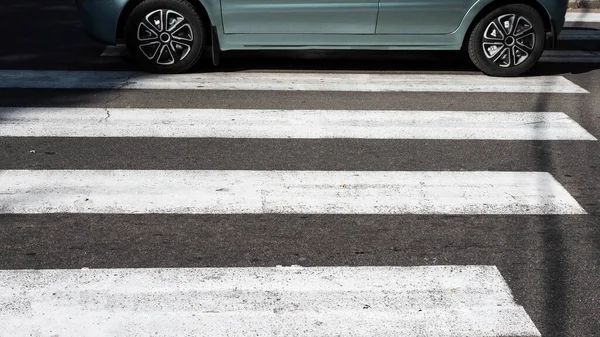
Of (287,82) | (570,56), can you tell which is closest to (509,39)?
(570,56)

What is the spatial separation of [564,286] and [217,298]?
1621 millimetres

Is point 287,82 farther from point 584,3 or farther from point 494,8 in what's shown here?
point 584,3

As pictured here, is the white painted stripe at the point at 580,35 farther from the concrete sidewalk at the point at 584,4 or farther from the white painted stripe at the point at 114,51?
the white painted stripe at the point at 114,51

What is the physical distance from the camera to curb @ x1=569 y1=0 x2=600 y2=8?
13.7 meters

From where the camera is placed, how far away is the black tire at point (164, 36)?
8891 mm

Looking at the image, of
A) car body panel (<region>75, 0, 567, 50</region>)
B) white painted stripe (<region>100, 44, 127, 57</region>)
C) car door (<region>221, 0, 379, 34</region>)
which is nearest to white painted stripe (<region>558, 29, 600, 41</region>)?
car body panel (<region>75, 0, 567, 50</region>)

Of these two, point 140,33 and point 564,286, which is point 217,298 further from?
point 140,33

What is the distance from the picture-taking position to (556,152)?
6816mm

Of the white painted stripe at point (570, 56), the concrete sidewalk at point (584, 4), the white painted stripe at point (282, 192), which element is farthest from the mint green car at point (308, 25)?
the concrete sidewalk at point (584, 4)

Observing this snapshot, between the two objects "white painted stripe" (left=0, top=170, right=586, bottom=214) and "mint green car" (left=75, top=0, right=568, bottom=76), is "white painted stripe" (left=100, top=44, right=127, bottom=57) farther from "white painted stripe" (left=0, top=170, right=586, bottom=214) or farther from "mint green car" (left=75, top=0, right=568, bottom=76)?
"white painted stripe" (left=0, top=170, right=586, bottom=214)

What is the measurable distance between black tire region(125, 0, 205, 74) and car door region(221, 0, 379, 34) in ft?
1.07

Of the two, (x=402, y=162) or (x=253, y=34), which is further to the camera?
(x=253, y=34)

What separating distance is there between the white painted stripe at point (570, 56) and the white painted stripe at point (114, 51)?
14.0ft

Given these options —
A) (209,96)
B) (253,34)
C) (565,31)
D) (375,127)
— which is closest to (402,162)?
(375,127)
